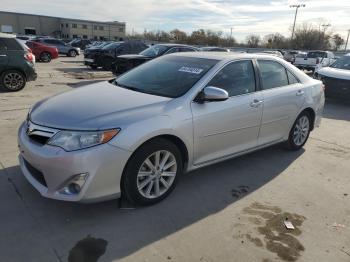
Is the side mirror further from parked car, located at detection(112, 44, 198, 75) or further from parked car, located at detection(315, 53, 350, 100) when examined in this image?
parked car, located at detection(112, 44, 198, 75)

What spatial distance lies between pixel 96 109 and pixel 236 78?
1.97 meters

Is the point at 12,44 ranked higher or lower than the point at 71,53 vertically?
higher

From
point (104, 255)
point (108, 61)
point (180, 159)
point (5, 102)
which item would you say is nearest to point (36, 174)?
point (104, 255)

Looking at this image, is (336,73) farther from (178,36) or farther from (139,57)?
(178,36)

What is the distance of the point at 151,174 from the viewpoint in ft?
12.4

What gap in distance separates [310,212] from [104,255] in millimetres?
2368

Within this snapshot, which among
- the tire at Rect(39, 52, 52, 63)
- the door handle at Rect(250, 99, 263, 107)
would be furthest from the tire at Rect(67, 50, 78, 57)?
the door handle at Rect(250, 99, 263, 107)

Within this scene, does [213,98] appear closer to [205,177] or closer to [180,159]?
[180,159]

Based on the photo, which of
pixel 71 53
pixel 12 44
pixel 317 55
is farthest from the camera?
pixel 71 53

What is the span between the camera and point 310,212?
4008 mm

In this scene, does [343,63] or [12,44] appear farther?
[343,63]

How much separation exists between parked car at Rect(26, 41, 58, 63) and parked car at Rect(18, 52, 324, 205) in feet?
65.5

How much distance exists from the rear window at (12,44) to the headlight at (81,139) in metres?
8.15

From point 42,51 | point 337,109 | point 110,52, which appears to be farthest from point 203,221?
point 42,51
